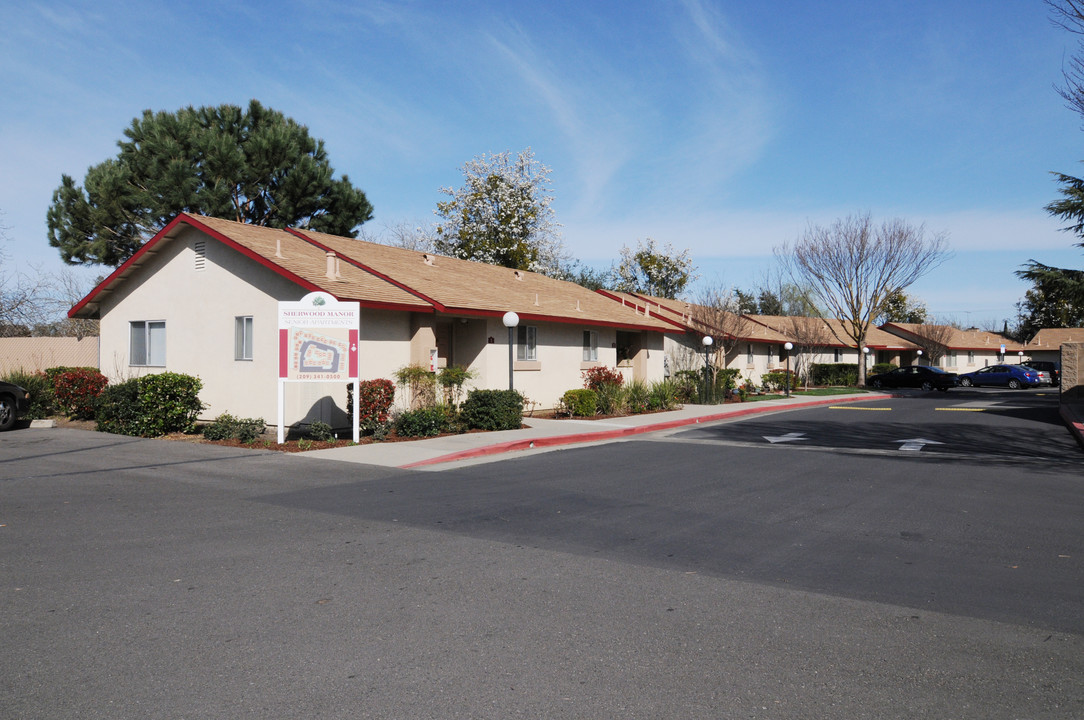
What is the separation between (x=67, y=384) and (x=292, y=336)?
25.6ft

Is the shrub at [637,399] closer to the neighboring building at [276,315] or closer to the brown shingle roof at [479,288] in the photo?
the neighboring building at [276,315]

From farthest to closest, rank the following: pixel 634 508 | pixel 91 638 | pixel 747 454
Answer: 1. pixel 747 454
2. pixel 634 508
3. pixel 91 638

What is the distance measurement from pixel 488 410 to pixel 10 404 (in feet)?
34.9

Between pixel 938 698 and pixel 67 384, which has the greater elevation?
pixel 67 384

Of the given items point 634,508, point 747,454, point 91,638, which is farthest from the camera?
point 747,454

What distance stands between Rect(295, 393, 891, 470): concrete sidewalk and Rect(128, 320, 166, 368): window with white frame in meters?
7.39

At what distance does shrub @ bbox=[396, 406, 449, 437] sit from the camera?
16.3 meters

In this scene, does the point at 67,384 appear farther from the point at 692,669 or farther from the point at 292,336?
the point at 692,669

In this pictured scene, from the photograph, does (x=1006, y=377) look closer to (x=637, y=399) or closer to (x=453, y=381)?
(x=637, y=399)

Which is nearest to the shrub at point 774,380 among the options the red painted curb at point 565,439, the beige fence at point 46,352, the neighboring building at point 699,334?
the neighboring building at point 699,334

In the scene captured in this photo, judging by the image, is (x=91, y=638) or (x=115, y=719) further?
(x=91, y=638)

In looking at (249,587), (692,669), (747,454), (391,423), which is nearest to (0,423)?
(391,423)

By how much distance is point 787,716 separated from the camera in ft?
12.6

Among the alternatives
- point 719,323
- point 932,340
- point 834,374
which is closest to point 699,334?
point 719,323
